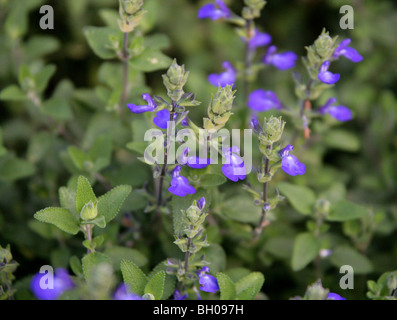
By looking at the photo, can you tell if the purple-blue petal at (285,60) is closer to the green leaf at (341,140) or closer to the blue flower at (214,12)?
the blue flower at (214,12)

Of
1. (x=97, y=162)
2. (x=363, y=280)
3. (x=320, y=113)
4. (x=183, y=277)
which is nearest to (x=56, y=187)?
(x=97, y=162)

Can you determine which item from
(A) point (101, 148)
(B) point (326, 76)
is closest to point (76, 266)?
(A) point (101, 148)

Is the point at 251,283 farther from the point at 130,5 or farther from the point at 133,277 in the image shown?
the point at 130,5

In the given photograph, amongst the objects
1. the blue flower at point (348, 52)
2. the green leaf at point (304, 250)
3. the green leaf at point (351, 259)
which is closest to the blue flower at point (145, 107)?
the blue flower at point (348, 52)

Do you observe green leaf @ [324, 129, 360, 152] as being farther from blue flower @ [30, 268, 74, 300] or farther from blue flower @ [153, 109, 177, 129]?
blue flower @ [30, 268, 74, 300]

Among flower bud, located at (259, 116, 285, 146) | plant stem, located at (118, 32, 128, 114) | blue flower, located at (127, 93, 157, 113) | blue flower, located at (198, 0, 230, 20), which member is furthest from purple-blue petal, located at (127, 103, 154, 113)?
blue flower, located at (198, 0, 230, 20)
